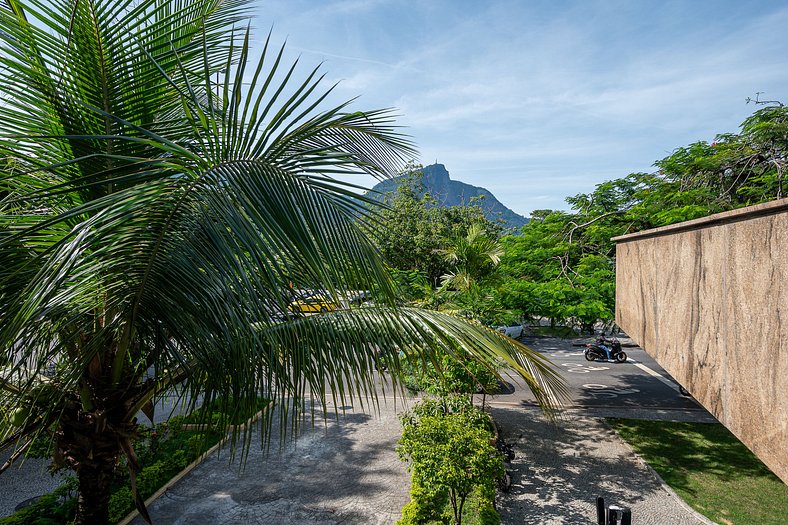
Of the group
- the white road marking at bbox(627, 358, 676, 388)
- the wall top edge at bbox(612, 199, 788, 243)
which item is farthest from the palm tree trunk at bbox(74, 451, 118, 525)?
the white road marking at bbox(627, 358, 676, 388)

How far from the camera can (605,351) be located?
17078mm

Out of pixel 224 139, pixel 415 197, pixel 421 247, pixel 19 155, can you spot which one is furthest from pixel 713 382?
pixel 415 197

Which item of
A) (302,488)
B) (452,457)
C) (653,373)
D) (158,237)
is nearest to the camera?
(158,237)

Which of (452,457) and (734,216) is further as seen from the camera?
(452,457)

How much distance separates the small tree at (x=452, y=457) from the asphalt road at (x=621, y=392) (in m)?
4.59

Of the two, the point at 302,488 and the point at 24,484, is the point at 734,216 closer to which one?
the point at 302,488

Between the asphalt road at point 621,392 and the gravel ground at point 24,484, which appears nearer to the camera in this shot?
the gravel ground at point 24,484

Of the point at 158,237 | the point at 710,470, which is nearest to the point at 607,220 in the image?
the point at 710,470

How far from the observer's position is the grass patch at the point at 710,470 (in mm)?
7168

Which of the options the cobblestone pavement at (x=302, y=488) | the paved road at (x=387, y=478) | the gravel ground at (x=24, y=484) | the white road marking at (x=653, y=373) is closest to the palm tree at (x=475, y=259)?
the paved road at (x=387, y=478)

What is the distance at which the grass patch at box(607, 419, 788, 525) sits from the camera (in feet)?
23.5

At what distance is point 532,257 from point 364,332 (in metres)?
7.63

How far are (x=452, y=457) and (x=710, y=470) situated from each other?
6.24 metres

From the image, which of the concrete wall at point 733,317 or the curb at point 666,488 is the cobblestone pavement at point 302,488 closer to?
the concrete wall at point 733,317
